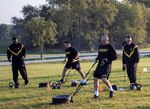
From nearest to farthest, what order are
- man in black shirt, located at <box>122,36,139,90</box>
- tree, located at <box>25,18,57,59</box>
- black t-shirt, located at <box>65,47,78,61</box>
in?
man in black shirt, located at <box>122,36,139,90</box>, black t-shirt, located at <box>65,47,78,61</box>, tree, located at <box>25,18,57,59</box>

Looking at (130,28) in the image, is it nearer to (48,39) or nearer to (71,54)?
(48,39)

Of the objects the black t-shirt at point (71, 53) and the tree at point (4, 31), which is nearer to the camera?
the black t-shirt at point (71, 53)

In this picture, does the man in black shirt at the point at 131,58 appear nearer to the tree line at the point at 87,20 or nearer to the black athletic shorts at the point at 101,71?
the black athletic shorts at the point at 101,71

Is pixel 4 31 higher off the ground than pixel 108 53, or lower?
higher

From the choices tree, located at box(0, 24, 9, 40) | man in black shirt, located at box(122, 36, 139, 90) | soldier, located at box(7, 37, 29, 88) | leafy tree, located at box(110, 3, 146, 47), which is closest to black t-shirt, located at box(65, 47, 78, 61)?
soldier, located at box(7, 37, 29, 88)

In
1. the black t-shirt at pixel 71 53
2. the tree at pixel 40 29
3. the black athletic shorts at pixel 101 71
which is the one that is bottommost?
the black athletic shorts at pixel 101 71

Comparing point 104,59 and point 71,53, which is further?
point 71,53

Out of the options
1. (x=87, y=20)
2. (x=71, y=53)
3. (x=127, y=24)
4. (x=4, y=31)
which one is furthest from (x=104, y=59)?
(x=4, y=31)

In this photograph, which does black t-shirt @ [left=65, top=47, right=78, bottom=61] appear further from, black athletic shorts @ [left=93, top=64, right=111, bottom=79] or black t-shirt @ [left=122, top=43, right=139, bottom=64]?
black athletic shorts @ [left=93, top=64, right=111, bottom=79]

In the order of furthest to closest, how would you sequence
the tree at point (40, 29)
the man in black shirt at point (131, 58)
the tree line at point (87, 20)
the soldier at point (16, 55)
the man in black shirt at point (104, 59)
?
the tree line at point (87, 20)
the tree at point (40, 29)
the soldier at point (16, 55)
the man in black shirt at point (131, 58)
the man in black shirt at point (104, 59)

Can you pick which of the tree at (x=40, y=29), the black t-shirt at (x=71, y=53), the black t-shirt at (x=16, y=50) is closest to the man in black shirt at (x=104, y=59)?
the black t-shirt at (x=71, y=53)

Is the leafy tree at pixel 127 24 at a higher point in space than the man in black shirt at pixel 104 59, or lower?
higher

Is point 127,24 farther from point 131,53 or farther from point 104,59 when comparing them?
point 104,59

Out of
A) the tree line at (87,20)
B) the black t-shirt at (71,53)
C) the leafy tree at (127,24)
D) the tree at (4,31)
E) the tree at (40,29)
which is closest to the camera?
→ the black t-shirt at (71,53)
